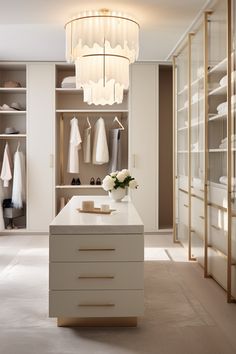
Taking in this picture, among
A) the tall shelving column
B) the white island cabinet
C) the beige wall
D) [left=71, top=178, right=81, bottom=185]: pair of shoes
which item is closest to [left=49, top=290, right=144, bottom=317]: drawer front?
the white island cabinet

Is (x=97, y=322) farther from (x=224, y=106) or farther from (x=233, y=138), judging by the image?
(x=224, y=106)

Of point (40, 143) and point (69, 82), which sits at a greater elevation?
point (69, 82)

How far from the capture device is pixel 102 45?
398cm

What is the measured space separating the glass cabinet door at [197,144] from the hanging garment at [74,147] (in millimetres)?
2115

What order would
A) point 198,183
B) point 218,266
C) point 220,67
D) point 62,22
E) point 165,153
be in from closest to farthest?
point 220,67, point 218,266, point 62,22, point 198,183, point 165,153

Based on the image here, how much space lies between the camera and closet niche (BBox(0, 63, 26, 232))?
22.0 feet

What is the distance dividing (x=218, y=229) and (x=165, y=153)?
3599mm

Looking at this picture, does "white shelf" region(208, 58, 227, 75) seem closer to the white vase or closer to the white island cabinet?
the white vase

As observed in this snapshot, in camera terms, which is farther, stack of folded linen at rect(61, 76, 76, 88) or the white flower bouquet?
stack of folded linen at rect(61, 76, 76, 88)

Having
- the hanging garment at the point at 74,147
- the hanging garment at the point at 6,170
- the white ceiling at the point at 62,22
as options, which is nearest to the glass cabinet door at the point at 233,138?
the white ceiling at the point at 62,22

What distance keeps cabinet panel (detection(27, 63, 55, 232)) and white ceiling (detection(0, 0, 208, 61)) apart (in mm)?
465

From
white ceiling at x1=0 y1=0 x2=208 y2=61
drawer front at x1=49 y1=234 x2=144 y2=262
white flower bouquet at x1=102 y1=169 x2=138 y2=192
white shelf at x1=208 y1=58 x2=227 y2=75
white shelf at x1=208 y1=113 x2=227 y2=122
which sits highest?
white ceiling at x1=0 y1=0 x2=208 y2=61

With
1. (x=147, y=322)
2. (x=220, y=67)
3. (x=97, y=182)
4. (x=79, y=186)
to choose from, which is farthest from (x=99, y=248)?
(x=97, y=182)

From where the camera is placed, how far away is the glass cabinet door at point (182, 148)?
5582mm
